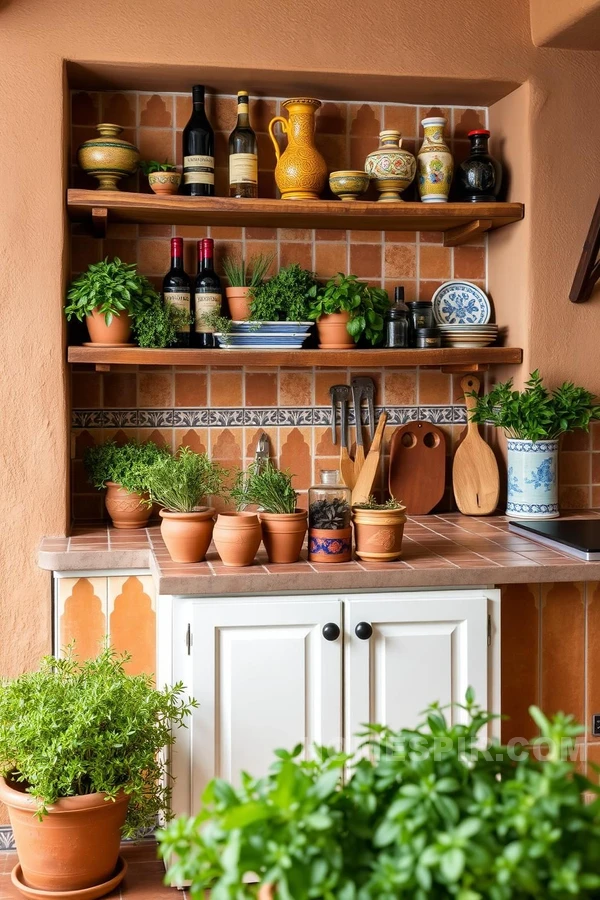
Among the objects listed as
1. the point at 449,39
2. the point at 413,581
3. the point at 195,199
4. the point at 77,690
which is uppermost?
the point at 449,39

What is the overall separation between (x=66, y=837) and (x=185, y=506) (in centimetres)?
84

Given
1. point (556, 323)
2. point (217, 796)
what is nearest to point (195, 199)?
point (556, 323)

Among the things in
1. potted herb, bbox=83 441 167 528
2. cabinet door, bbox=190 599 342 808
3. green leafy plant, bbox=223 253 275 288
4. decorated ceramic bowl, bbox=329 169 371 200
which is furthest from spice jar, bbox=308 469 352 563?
decorated ceramic bowl, bbox=329 169 371 200

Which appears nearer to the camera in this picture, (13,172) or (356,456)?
(13,172)

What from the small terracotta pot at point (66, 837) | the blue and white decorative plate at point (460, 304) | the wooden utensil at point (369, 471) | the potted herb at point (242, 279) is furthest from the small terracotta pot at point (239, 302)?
the small terracotta pot at point (66, 837)

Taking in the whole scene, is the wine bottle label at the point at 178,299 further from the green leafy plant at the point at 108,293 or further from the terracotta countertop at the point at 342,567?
the terracotta countertop at the point at 342,567

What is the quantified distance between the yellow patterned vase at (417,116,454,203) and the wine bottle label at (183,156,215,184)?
664 millimetres

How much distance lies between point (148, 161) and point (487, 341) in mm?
1214

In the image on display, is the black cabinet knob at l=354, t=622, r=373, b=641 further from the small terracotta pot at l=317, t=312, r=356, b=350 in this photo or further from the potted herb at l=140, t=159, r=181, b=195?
the potted herb at l=140, t=159, r=181, b=195

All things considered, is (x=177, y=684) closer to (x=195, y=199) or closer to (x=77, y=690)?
(x=77, y=690)

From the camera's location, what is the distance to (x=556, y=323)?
3119mm

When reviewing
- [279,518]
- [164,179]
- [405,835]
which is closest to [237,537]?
[279,518]

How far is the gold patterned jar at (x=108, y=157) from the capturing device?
293 cm

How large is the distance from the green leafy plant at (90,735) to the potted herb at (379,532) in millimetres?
579
